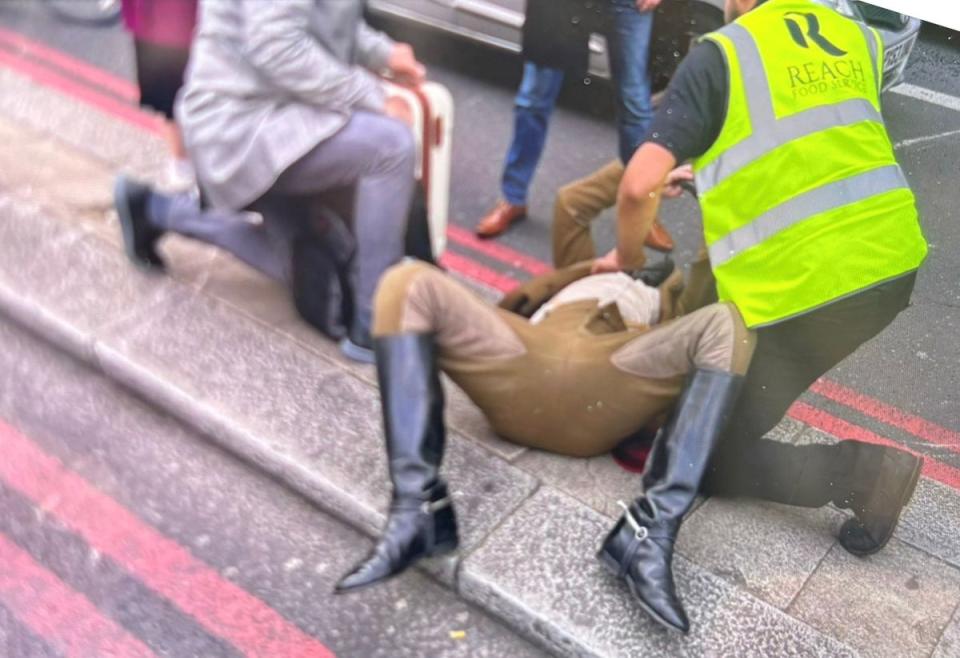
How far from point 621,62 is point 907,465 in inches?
57.3

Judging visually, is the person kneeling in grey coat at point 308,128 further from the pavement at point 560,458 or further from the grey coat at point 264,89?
the pavement at point 560,458

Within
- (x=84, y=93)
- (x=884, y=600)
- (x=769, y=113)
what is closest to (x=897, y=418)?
(x=884, y=600)

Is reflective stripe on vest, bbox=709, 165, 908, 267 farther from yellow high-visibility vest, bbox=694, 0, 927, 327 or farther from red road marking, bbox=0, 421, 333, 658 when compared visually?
red road marking, bbox=0, 421, 333, 658

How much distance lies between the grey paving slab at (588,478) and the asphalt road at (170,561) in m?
0.45

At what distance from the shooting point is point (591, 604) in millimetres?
2457

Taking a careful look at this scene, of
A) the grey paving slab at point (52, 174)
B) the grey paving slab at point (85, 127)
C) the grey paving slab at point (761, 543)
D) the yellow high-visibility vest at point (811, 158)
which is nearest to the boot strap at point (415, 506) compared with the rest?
the grey paving slab at point (761, 543)

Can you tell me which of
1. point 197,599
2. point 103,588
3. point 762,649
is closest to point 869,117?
point 762,649

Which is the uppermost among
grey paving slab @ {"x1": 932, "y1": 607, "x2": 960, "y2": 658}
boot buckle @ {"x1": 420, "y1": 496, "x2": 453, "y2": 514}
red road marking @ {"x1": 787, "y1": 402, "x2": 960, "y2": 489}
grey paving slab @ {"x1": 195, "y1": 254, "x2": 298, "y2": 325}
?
red road marking @ {"x1": 787, "y1": 402, "x2": 960, "y2": 489}

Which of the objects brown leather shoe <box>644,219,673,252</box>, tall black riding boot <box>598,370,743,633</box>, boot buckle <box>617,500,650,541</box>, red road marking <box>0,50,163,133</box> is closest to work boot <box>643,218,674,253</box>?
brown leather shoe <box>644,219,673,252</box>

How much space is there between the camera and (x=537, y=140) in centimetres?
393

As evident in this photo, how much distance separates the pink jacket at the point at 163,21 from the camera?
363cm

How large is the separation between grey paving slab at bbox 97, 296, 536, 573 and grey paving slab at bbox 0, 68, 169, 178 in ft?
4.29

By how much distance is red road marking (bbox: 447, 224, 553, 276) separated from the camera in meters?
4.14

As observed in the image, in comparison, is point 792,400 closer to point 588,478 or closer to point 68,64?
point 588,478
